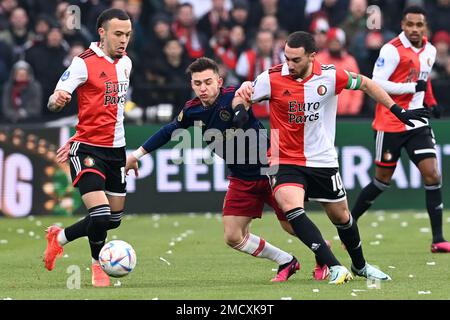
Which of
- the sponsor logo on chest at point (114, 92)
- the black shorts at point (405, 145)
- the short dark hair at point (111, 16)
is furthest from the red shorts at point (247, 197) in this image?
the black shorts at point (405, 145)

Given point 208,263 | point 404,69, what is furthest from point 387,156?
point 208,263

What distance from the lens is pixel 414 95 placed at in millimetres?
13750

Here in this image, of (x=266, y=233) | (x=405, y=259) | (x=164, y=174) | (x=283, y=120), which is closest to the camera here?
(x=283, y=120)

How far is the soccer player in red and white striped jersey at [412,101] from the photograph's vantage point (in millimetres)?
13656

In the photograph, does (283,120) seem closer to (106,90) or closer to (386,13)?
(106,90)

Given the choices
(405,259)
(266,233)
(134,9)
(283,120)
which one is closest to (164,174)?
(266,233)

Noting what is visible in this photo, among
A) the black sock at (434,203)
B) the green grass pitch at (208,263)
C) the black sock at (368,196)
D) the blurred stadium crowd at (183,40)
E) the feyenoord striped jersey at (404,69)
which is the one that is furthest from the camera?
the blurred stadium crowd at (183,40)

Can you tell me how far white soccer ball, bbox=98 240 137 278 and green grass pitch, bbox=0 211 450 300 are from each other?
0.50 feet

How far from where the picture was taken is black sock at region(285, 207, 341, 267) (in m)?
10.4

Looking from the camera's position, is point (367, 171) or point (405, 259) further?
point (367, 171)

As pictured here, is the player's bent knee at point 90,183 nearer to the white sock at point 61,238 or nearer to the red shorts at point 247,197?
the white sock at point 61,238

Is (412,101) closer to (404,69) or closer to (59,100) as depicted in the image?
(404,69)

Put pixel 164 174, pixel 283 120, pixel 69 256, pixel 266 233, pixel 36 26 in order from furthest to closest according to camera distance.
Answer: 1. pixel 36 26
2. pixel 164 174
3. pixel 266 233
4. pixel 69 256
5. pixel 283 120

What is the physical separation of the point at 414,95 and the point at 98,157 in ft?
14.0
